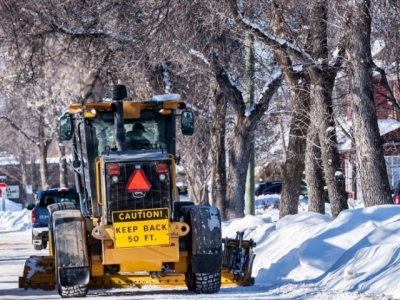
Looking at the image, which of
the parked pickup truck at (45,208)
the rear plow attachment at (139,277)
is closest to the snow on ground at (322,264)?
the rear plow attachment at (139,277)

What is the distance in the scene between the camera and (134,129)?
15.4 m

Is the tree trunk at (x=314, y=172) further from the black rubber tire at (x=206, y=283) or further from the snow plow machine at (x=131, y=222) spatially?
the black rubber tire at (x=206, y=283)

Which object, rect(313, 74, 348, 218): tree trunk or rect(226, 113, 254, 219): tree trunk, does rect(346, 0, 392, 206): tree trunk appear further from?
rect(226, 113, 254, 219): tree trunk

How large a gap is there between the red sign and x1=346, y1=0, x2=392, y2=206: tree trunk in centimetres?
607

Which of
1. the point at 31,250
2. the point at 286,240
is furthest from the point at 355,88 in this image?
the point at 31,250

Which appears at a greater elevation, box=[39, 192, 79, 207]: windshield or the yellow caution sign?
box=[39, 192, 79, 207]: windshield

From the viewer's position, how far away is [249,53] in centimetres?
2697

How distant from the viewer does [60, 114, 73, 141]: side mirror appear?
15.1 meters

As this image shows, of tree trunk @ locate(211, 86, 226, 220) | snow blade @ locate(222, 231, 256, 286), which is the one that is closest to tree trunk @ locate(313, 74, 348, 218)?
snow blade @ locate(222, 231, 256, 286)

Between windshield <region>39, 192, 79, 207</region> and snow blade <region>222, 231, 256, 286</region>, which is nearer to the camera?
snow blade <region>222, 231, 256, 286</region>

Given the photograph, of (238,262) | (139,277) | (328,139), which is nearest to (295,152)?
(328,139)

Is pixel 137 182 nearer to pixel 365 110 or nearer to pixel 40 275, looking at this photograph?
pixel 40 275

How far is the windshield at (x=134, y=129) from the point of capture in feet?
49.8

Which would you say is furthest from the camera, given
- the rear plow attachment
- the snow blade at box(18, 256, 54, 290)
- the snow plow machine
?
the snow blade at box(18, 256, 54, 290)
